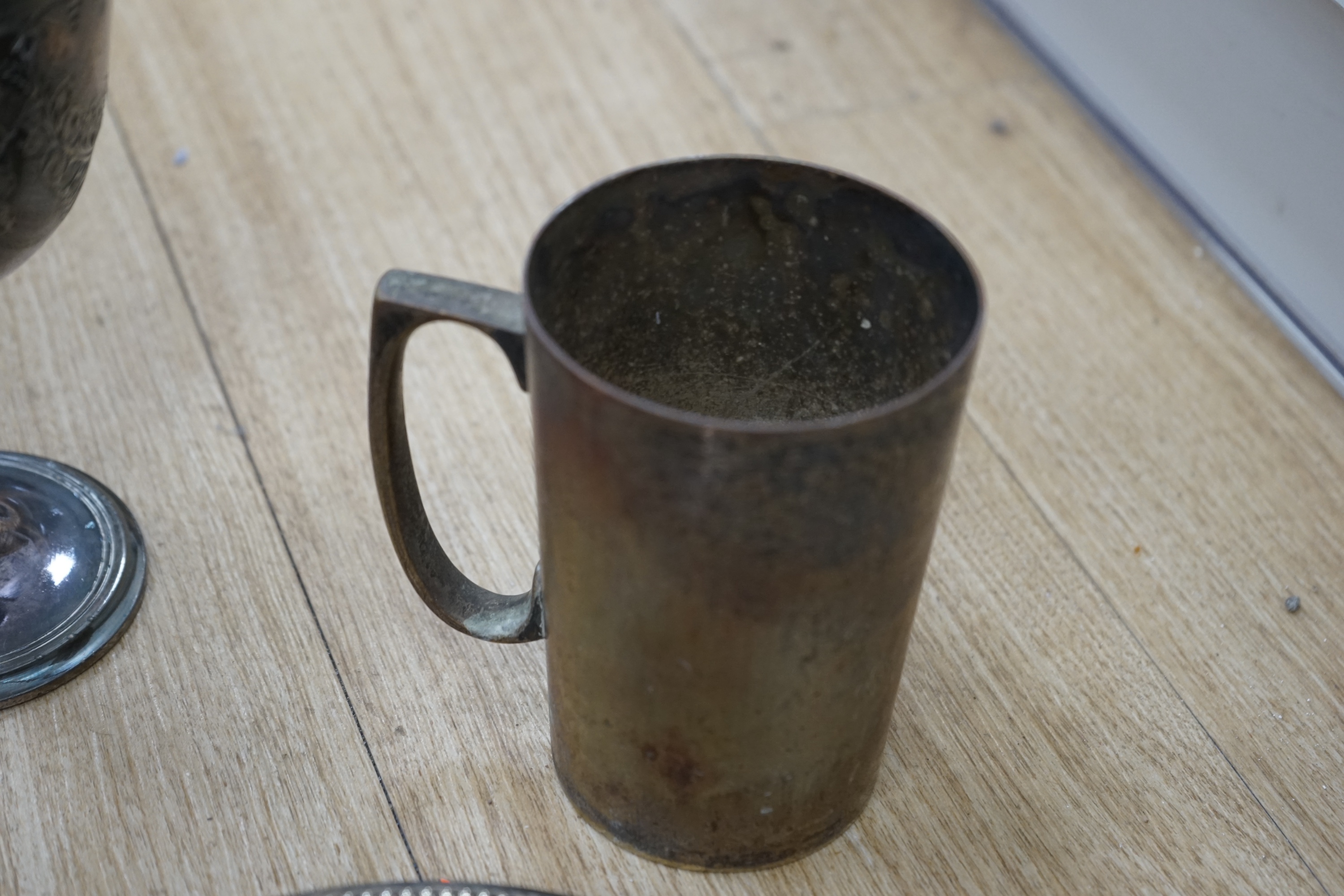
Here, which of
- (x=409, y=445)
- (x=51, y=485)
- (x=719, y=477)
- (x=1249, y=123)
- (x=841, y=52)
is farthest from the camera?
(x=841, y=52)

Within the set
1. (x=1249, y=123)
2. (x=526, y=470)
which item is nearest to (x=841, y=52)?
(x=1249, y=123)

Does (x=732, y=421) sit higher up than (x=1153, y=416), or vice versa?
(x=732, y=421)

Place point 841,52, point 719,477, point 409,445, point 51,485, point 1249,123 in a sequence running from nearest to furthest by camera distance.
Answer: point 719,477 → point 409,445 → point 51,485 → point 1249,123 → point 841,52

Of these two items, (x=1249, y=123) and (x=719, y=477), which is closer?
(x=719, y=477)

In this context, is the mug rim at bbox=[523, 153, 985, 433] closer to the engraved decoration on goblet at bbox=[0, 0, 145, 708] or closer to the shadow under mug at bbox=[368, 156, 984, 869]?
the shadow under mug at bbox=[368, 156, 984, 869]

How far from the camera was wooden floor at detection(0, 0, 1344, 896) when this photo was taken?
1.99 feet

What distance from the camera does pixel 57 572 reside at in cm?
68

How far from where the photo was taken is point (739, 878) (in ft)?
1.94

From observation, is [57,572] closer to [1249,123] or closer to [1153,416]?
[1153,416]

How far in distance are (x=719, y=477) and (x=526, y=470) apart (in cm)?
33

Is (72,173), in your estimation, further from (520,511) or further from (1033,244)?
(1033,244)

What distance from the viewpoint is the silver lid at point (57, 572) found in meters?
0.65

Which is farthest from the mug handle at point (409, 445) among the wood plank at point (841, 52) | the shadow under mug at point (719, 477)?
the wood plank at point (841, 52)

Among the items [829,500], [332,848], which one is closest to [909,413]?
[829,500]
